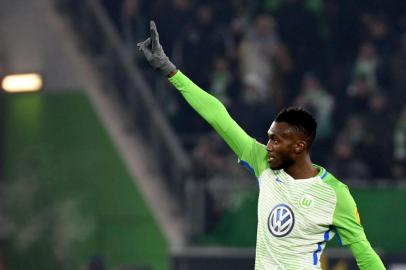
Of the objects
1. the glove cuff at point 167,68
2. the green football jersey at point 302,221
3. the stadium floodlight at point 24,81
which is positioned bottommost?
the green football jersey at point 302,221

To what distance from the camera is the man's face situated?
666 cm

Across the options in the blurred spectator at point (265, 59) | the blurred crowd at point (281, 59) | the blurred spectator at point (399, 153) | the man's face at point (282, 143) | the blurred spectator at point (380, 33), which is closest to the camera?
the man's face at point (282, 143)

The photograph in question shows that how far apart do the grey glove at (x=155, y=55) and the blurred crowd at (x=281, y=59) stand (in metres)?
7.61

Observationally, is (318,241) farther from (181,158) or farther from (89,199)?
(89,199)

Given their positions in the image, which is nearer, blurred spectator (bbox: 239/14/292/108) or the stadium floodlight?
blurred spectator (bbox: 239/14/292/108)

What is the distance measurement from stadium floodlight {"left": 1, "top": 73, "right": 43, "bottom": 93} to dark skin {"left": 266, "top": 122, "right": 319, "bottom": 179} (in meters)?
8.99

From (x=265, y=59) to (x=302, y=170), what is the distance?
8747mm

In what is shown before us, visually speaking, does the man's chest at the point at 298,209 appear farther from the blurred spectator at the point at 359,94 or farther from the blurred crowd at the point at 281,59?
the blurred spectator at the point at 359,94

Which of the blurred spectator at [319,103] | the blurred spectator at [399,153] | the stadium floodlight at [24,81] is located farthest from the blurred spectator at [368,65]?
the stadium floodlight at [24,81]

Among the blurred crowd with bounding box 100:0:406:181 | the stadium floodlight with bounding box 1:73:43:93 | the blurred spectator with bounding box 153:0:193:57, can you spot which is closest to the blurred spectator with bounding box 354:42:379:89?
the blurred crowd with bounding box 100:0:406:181

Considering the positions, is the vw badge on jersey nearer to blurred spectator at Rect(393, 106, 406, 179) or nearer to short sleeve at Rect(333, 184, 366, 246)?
short sleeve at Rect(333, 184, 366, 246)

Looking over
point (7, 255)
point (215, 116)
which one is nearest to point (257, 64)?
point (7, 255)

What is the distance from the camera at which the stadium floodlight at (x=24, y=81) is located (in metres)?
15.4

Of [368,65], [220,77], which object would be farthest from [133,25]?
[368,65]
